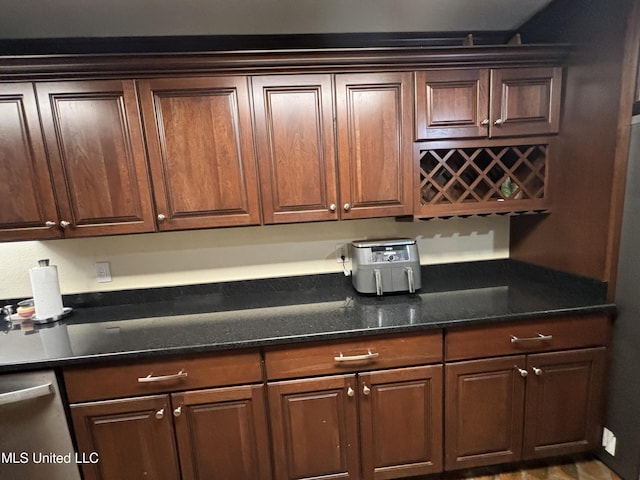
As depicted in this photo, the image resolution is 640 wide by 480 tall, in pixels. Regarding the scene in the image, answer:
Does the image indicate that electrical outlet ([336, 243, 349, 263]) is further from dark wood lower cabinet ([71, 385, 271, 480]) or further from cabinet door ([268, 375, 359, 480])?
dark wood lower cabinet ([71, 385, 271, 480])

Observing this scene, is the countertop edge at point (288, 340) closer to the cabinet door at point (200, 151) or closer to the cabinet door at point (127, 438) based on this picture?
the cabinet door at point (127, 438)

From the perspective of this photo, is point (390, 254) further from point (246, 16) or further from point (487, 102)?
point (246, 16)

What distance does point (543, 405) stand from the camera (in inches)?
52.9

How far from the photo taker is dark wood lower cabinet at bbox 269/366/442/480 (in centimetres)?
124

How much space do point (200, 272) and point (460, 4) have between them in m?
1.99

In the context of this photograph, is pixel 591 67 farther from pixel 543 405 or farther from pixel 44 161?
pixel 44 161

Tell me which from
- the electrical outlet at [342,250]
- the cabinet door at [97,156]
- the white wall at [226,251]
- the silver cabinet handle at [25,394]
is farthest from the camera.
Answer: the electrical outlet at [342,250]

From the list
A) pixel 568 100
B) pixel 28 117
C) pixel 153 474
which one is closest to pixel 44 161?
pixel 28 117

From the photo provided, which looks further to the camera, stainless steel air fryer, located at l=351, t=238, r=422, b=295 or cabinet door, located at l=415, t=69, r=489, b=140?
stainless steel air fryer, located at l=351, t=238, r=422, b=295

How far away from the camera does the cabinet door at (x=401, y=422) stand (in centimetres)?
126

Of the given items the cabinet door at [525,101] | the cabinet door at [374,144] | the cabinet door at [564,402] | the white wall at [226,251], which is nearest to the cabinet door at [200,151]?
the white wall at [226,251]

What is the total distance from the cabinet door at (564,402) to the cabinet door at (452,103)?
1.13 meters

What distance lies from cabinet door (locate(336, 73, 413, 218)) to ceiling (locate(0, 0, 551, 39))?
0.39m

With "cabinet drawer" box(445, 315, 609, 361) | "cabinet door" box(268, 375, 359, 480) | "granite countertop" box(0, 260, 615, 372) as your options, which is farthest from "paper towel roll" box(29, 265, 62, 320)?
"cabinet drawer" box(445, 315, 609, 361)
